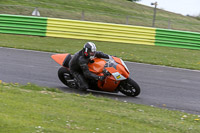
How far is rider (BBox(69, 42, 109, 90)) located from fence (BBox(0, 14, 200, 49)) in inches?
430

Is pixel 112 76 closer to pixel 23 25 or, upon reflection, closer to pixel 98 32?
pixel 98 32

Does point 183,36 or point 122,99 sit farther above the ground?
point 183,36

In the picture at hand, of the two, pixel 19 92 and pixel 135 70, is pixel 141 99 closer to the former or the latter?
pixel 19 92

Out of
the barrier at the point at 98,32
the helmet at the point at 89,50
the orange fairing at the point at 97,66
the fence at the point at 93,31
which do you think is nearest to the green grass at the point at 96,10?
the fence at the point at 93,31

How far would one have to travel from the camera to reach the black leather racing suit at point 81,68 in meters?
8.50

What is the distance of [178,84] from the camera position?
10.5 meters

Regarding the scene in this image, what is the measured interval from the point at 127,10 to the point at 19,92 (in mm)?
33907

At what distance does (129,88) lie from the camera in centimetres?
860

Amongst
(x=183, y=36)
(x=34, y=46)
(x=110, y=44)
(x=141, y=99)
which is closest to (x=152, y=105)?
(x=141, y=99)

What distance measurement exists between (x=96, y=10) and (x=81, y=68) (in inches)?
1074

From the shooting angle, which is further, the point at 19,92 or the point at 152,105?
the point at 152,105

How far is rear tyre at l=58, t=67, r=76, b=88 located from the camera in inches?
359

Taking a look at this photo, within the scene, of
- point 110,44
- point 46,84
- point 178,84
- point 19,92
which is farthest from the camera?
point 110,44

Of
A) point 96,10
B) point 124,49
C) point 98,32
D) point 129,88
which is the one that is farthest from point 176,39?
point 96,10
